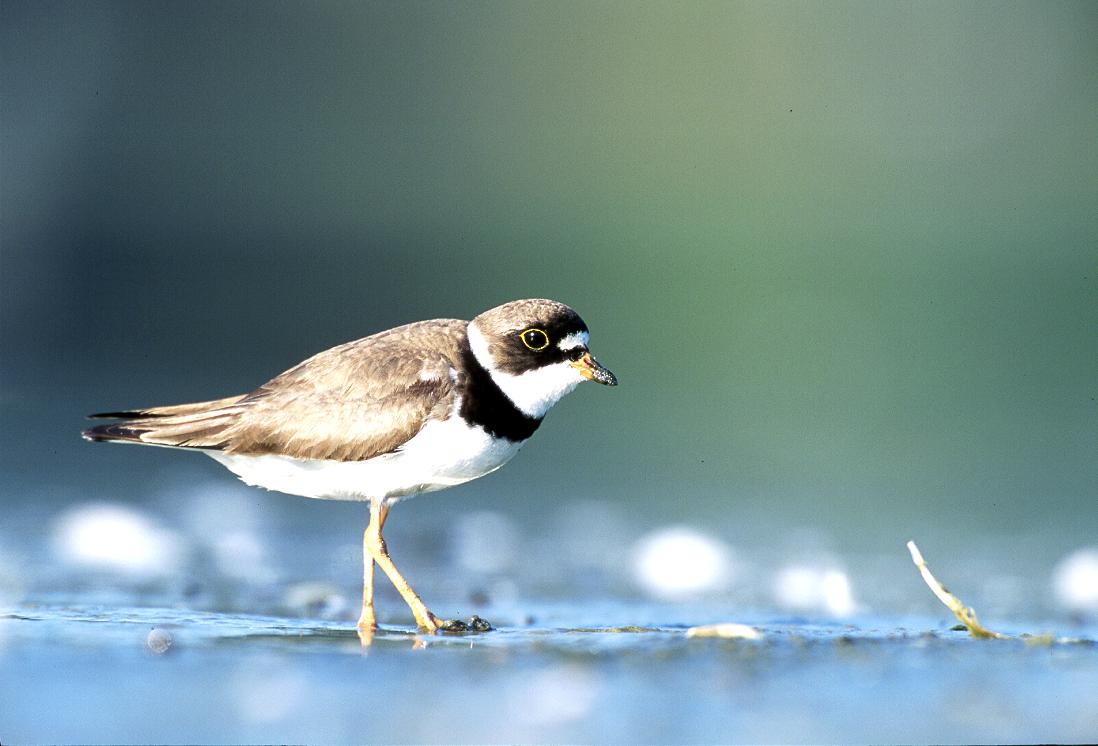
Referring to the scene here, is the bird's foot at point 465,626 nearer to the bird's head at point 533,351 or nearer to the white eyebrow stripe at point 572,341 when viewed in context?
the bird's head at point 533,351

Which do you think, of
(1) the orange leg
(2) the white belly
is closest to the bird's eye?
(2) the white belly

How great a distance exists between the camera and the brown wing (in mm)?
6148

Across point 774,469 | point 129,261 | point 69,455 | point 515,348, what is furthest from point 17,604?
point 129,261

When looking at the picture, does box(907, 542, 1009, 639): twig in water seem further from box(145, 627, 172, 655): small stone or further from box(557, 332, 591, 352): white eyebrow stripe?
box(145, 627, 172, 655): small stone

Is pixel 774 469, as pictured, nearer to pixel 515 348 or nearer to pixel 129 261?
pixel 515 348

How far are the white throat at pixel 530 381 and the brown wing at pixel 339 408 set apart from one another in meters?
0.11

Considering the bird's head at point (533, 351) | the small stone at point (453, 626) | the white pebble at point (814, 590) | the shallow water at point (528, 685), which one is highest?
the bird's head at point (533, 351)

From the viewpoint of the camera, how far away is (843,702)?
480cm

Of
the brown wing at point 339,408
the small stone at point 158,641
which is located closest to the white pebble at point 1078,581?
the brown wing at point 339,408

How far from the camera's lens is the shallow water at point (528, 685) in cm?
451

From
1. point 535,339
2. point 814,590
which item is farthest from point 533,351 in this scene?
point 814,590

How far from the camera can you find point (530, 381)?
6.33m

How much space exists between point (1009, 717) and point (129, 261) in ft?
38.3

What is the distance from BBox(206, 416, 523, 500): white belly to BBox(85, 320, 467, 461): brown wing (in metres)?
0.05
